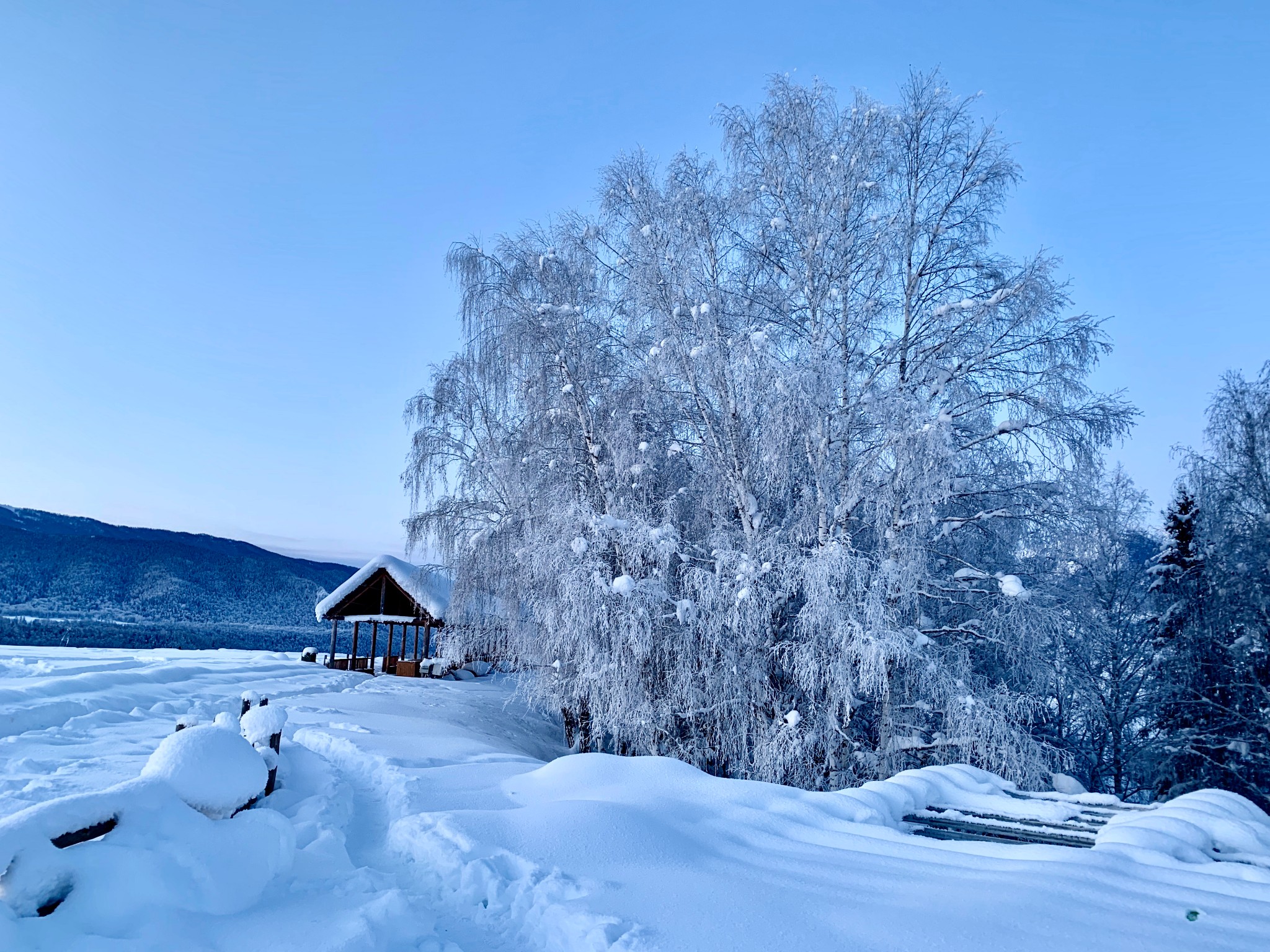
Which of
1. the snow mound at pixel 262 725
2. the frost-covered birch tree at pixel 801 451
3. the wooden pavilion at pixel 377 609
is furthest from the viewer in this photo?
the wooden pavilion at pixel 377 609

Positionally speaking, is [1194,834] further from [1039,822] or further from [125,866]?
[125,866]

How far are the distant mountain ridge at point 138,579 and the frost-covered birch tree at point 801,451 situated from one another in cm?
3531

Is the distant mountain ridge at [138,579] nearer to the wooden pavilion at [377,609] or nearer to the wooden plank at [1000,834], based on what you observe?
the wooden pavilion at [377,609]

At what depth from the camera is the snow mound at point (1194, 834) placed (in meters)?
3.85

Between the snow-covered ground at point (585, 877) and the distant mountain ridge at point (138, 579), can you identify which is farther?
the distant mountain ridge at point (138, 579)

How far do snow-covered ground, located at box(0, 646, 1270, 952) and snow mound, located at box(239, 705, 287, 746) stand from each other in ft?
1.42

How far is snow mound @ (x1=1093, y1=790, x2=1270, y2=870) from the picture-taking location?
3846 millimetres

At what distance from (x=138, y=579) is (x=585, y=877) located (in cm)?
5355

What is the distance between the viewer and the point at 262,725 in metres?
5.07

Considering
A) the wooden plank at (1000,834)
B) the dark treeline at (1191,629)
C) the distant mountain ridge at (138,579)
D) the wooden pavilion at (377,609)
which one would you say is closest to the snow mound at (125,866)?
the wooden plank at (1000,834)

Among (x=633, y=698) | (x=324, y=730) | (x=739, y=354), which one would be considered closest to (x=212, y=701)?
(x=324, y=730)

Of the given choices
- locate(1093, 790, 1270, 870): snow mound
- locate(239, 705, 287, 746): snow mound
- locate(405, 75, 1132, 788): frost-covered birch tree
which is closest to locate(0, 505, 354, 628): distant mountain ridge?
locate(405, 75, 1132, 788): frost-covered birch tree

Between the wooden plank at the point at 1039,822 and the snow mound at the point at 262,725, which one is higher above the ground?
the snow mound at the point at 262,725

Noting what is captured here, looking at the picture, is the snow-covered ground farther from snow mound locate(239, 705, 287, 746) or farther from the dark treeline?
the dark treeline
